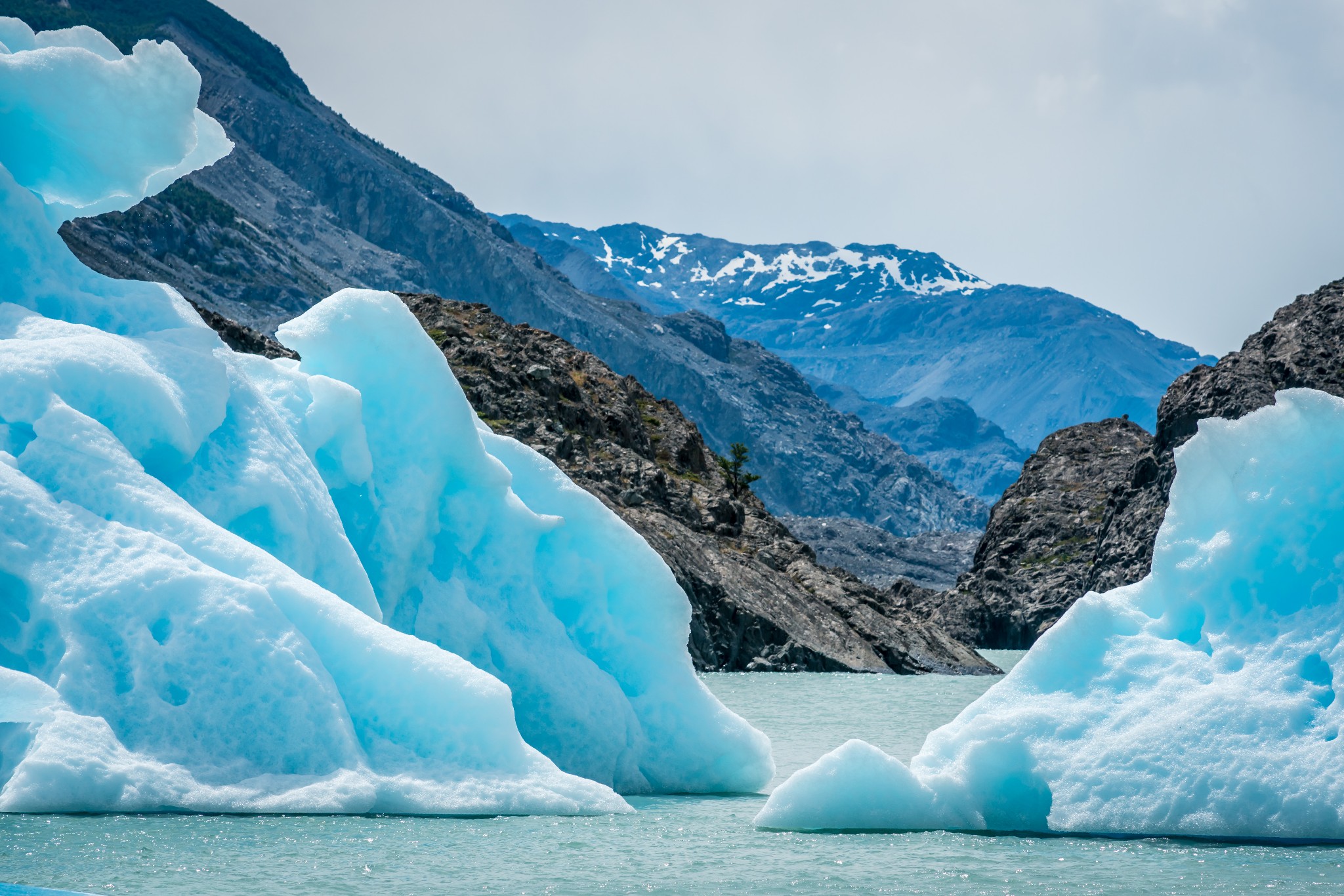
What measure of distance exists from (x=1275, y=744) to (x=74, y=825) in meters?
12.8

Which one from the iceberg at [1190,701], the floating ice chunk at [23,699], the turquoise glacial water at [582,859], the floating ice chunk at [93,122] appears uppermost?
the floating ice chunk at [93,122]

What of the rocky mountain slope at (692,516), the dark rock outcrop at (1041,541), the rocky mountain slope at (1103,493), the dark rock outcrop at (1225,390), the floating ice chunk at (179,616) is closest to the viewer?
the floating ice chunk at (179,616)

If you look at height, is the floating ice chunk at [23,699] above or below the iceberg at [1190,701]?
below

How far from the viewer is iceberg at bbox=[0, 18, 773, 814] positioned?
47.3ft

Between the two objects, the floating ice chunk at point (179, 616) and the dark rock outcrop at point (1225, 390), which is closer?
the floating ice chunk at point (179, 616)

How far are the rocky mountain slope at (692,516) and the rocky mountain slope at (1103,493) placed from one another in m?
23.4

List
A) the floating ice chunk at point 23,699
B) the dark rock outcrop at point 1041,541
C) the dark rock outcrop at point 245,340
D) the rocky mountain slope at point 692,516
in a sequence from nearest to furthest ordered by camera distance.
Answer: the floating ice chunk at point 23,699 < the dark rock outcrop at point 245,340 < the rocky mountain slope at point 692,516 < the dark rock outcrop at point 1041,541

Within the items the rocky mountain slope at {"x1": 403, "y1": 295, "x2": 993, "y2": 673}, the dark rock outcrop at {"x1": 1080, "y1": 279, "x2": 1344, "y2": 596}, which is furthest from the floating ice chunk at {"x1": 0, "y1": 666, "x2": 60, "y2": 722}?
the dark rock outcrop at {"x1": 1080, "y1": 279, "x2": 1344, "y2": 596}

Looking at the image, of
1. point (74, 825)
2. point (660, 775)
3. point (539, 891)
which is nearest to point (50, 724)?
point (74, 825)

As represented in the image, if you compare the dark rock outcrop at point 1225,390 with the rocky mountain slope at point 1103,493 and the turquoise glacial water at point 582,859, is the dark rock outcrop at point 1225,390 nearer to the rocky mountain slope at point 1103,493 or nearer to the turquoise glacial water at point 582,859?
the rocky mountain slope at point 1103,493

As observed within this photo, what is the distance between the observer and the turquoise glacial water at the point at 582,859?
39.5 feet

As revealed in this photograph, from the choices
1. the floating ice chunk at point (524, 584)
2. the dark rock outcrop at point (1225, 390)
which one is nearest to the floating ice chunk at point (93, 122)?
the floating ice chunk at point (524, 584)

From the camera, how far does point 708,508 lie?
295 feet

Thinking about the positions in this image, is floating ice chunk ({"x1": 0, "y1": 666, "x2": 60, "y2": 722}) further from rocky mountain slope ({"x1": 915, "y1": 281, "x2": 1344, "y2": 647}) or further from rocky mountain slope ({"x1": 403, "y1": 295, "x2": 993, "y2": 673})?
rocky mountain slope ({"x1": 915, "y1": 281, "x2": 1344, "y2": 647})
